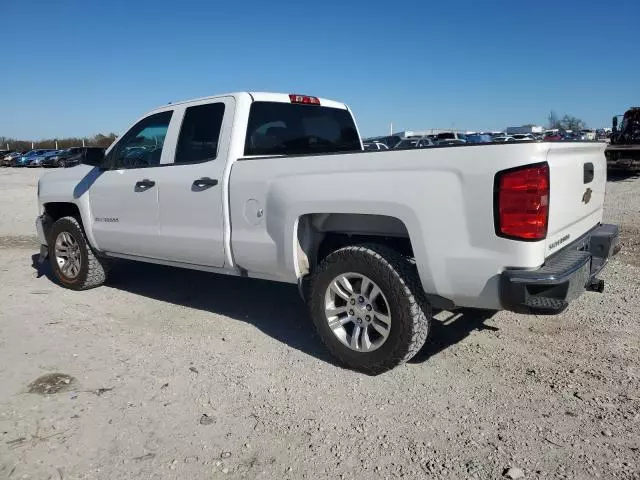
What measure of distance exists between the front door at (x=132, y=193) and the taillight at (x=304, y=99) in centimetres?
114

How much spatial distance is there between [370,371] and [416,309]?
0.59 meters

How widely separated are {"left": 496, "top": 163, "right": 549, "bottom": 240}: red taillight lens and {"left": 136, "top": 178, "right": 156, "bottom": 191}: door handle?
3.17 meters

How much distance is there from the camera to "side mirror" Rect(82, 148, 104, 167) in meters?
5.50

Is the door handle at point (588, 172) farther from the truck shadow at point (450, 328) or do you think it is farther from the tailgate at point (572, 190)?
Result: the truck shadow at point (450, 328)

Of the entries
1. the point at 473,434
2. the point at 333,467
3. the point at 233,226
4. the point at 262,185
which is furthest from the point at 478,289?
the point at 233,226

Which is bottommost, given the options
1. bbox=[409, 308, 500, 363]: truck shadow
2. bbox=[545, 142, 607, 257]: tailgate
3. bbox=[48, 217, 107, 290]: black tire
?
bbox=[409, 308, 500, 363]: truck shadow

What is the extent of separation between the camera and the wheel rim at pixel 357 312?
3.57 m

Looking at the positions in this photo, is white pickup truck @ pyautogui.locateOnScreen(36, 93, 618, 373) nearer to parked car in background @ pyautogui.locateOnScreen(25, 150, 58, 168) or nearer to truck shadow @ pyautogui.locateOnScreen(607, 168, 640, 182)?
truck shadow @ pyautogui.locateOnScreen(607, 168, 640, 182)

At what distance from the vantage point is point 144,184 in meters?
4.93

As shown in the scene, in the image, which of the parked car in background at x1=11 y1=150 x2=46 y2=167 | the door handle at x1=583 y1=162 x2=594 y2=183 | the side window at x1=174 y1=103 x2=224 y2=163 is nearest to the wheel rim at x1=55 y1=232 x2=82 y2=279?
the side window at x1=174 y1=103 x2=224 y2=163

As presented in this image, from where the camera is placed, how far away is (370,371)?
3.65 m

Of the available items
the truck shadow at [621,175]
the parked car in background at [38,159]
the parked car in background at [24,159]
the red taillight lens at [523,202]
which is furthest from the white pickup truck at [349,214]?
the parked car in background at [24,159]

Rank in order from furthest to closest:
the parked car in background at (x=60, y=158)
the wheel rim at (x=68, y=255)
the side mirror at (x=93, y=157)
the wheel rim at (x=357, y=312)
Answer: the parked car in background at (x=60, y=158), the wheel rim at (x=68, y=255), the side mirror at (x=93, y=157), the wheel rim at (x=357, y=312)

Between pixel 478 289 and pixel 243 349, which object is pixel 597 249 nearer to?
pixel 478 289
